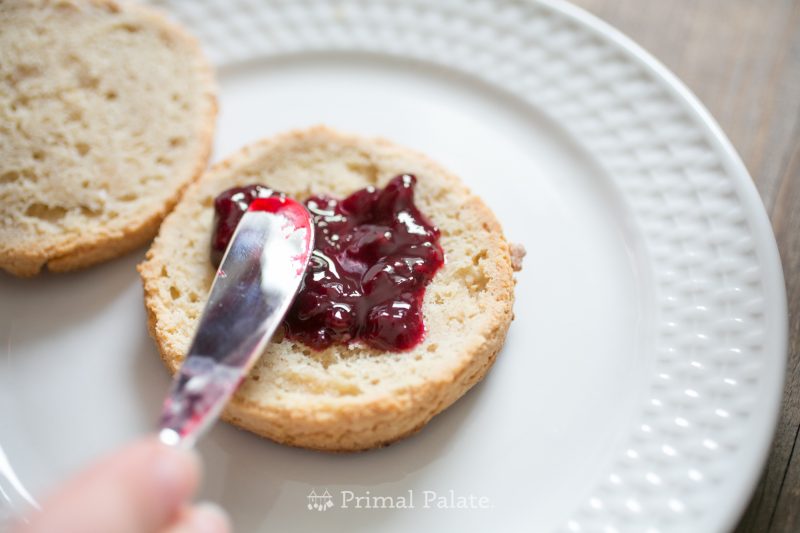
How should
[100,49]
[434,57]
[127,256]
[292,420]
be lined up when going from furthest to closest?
[434,57] → [100,49] → [127,256] → [292,420]

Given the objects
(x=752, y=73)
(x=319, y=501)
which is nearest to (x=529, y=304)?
(x=319, y=501)

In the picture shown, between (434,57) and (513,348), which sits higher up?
(434,57)

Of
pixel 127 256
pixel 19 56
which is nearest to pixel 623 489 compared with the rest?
pixel 127 256

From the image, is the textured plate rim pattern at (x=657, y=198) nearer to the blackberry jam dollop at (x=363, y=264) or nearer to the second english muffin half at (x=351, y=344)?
the second english muffin half at (x=351, y=344)

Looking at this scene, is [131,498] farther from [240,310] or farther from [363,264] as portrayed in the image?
[363,264]

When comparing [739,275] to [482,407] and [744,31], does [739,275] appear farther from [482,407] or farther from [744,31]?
[744,31]

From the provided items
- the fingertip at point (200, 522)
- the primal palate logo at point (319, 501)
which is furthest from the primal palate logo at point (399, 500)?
the fingertip at point (200, 522)

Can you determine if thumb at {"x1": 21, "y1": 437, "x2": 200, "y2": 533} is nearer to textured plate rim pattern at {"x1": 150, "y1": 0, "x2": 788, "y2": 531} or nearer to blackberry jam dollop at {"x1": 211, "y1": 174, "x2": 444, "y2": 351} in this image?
blackberry jam dollop at {"x1": 211, "y1": 174, "x2": 444, "y2": 351}
